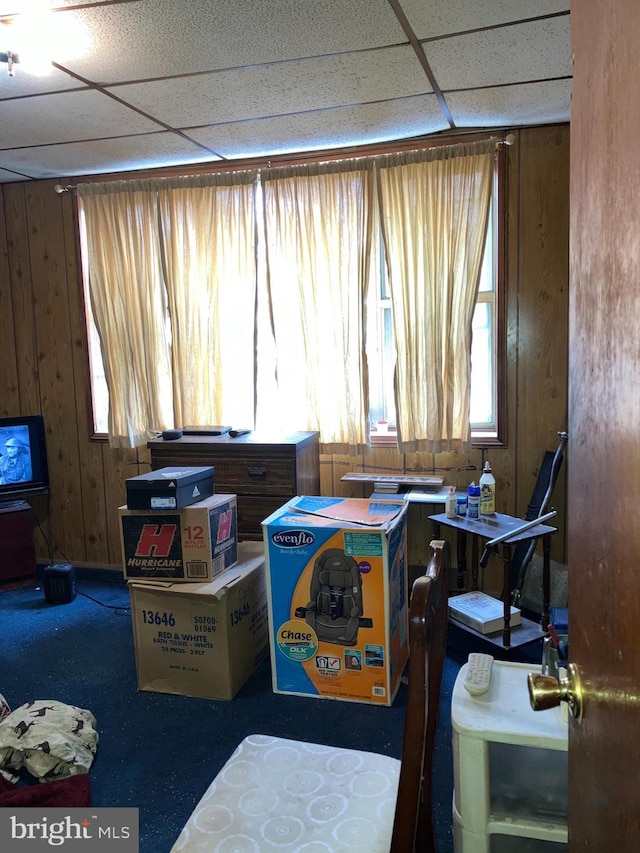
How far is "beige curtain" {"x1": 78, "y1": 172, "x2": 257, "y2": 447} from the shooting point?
3.49 metres

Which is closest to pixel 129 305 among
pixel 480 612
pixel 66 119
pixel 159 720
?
pixel 66 119

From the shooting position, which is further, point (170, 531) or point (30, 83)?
point (170, 531)

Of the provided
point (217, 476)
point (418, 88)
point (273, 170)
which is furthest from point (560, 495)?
point (273, 170)

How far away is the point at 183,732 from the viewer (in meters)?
2.36

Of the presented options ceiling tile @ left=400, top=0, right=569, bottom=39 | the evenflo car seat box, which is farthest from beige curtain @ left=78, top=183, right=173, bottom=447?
ceiling tile @ left=400, top=0, right=569, bottom=39

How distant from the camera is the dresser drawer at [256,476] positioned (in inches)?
120

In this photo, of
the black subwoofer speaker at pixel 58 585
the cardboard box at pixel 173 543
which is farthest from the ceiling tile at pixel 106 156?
the black subwoofer speaker at pixel 58 585

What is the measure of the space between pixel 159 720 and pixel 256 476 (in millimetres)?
1171

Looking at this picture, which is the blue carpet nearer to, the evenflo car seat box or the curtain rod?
the evenflo car seat box

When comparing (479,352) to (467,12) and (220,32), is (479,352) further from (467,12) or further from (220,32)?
(220,32)

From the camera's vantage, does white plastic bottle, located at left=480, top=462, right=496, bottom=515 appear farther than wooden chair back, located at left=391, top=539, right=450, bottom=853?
Yes

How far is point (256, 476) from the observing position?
3113 mm

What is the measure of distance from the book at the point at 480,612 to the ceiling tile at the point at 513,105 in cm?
224

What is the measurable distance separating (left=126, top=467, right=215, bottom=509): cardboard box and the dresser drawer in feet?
1.76
